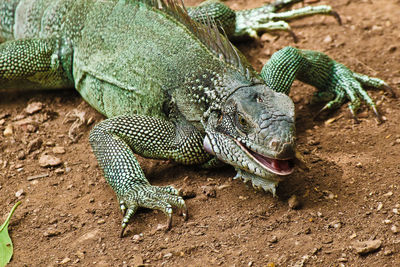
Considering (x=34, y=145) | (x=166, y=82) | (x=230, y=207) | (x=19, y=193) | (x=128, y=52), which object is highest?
(x=128, y=52)

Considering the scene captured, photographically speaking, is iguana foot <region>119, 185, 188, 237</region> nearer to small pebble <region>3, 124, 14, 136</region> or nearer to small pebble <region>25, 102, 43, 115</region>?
small pebble <region>3, 124, 14, 136</region>

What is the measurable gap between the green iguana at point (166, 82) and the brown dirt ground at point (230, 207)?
0.22m

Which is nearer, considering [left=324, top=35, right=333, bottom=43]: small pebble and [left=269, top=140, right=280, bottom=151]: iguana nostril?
[left=269, top=140, right=280, bottom=151]: iguana nostril

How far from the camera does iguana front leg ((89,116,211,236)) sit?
16.2 feet

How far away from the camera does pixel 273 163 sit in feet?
14.6

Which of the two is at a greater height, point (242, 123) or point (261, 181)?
point (242, 123)

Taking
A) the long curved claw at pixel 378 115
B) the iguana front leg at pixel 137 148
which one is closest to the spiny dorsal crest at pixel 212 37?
the iguana front leg at pixel 137 148

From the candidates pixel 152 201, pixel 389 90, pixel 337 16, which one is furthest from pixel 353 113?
pixel 152 201

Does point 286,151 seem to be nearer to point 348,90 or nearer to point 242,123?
point 242,123

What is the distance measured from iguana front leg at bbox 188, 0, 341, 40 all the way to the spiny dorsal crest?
49.9 inches

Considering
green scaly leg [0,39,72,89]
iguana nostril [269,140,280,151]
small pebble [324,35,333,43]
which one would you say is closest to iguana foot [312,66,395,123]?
small pebble [324,35,333,43]

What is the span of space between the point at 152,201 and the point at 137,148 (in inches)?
31.8

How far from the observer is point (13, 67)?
264 inches

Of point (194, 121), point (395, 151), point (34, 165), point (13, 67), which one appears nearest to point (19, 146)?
point (34, 165)
